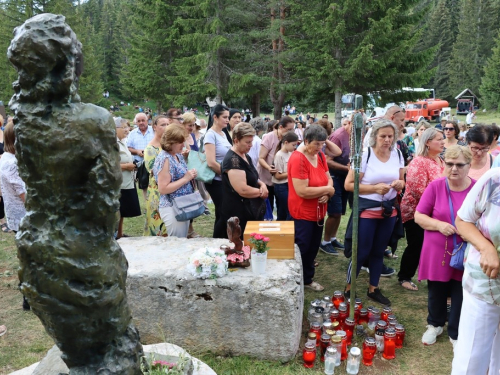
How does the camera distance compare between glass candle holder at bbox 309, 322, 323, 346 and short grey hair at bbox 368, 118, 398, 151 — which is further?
short grey hair at bbox 368, 118, 398, 151

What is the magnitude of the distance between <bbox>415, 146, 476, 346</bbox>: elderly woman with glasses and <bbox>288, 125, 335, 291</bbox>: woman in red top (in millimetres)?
1122

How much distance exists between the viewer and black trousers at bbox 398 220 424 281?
494 cm

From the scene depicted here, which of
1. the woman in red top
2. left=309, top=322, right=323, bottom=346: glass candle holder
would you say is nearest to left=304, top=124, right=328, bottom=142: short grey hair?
the woman in red top

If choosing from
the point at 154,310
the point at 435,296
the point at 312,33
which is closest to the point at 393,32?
the point at 312,33

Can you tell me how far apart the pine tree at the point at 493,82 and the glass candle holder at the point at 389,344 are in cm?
4704

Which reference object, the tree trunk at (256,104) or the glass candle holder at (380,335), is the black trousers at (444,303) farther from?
the tree trunk at (256,104)

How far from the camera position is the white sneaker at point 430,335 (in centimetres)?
394

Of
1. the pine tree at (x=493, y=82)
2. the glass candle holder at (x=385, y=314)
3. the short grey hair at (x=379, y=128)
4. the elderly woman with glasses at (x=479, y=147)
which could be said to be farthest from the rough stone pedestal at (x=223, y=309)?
the pine tree at (x=493, y=82)

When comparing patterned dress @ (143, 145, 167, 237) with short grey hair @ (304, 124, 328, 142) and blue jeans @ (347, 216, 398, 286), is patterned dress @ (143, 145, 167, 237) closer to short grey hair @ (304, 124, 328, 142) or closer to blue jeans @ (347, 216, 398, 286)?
short grey hair @ (304, 124, 328, 142)

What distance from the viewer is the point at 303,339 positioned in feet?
13.0

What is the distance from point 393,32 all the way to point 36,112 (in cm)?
2081

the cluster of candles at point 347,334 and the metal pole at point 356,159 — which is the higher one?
the metal pole at point 356,159

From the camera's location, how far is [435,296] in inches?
156

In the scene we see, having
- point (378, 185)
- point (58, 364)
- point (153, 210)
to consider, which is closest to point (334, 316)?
point (378, 185)
